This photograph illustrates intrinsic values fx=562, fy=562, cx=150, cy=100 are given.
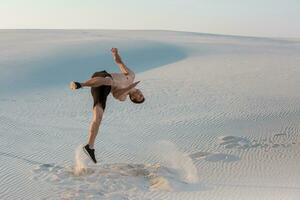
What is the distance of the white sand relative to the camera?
10.2 m

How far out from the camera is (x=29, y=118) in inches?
644

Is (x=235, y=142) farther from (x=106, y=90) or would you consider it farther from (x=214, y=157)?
(x=106, y=90)

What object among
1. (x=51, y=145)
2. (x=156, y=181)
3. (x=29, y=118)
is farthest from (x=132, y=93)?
(x=29, y=118)

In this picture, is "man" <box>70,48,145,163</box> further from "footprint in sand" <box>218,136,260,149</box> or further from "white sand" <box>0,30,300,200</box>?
"footprint in sand" <box>218,136,260,149</box>

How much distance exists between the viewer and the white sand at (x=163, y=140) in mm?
10164

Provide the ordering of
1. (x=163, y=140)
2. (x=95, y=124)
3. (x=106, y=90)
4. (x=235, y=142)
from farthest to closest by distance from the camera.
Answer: (x=163, y=140) < (x=235, y=142) < (x=95, y=124) < (x=106, y=90)

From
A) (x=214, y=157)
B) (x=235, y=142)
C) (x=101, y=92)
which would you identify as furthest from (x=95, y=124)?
(x=235, y=142)

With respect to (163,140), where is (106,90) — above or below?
above

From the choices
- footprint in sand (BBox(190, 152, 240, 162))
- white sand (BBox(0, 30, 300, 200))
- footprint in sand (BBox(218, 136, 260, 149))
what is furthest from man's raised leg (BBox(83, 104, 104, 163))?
footprint in sand (BBox(218, 136, 260, 149))

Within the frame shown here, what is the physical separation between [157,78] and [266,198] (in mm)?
15002

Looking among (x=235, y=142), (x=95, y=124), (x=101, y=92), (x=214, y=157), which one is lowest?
(x=214, y=157)

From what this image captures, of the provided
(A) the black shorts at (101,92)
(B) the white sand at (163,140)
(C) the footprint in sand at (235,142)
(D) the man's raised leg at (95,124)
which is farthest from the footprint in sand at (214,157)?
(A) the black shorts at (101,92)

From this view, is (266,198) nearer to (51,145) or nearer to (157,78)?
(51,145)

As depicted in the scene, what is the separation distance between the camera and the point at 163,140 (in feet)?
46.5
